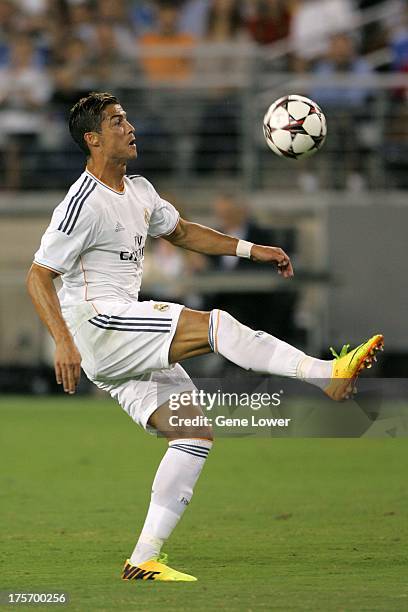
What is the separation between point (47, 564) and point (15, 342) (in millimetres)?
10699

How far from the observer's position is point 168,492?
21.6 ft

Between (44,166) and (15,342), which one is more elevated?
(44,166)

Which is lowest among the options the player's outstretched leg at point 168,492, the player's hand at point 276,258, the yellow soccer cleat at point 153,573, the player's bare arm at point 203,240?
the yellow soccer cleat at point 153,573

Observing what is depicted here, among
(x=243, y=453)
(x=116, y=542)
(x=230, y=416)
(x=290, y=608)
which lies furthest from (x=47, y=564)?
(x=243, y=453)

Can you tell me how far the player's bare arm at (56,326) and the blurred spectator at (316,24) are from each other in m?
12.2

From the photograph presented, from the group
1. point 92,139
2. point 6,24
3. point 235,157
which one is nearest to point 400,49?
point 235,157

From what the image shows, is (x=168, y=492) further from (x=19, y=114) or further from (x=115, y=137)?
(x=19, y=114)

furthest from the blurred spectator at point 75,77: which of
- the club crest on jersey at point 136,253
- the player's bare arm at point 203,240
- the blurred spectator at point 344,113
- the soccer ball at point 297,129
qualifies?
the club crest on jersey at point 136,253

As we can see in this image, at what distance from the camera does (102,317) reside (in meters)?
6.60

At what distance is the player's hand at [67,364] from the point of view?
6.12m

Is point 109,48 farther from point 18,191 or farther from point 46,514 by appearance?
point 46,514

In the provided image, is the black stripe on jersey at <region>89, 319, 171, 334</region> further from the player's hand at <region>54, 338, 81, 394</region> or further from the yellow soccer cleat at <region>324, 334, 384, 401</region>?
the yellow soccer cleat at <region>324, 334, 384, 401</region>

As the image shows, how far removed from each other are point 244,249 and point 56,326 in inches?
52.1

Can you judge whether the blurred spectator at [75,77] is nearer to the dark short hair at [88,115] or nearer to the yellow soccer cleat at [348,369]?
the dark short hair at [88,115]
